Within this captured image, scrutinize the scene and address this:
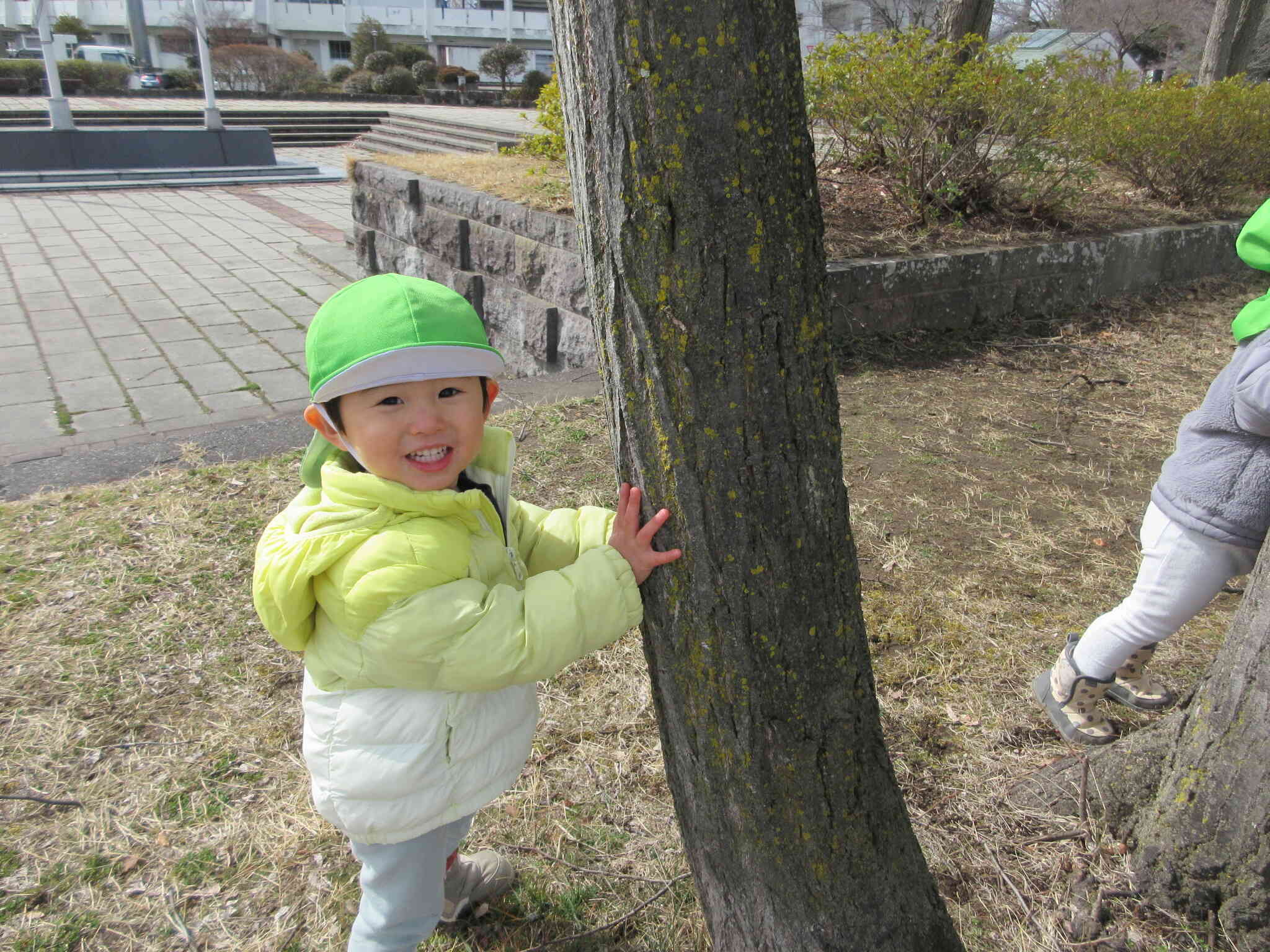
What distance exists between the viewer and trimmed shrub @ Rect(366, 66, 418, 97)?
27578mm

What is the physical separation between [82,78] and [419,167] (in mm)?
24767

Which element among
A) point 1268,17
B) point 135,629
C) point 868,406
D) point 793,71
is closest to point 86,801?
point 135,629

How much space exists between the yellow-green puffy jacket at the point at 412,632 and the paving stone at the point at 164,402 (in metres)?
3.93

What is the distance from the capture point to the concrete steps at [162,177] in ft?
42.3

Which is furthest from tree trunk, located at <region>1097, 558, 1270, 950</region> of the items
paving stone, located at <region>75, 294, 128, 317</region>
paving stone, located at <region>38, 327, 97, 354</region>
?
paving stone, located at <region>75, 294, 128, 317</region>

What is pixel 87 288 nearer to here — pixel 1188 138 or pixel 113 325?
pixel 113 325

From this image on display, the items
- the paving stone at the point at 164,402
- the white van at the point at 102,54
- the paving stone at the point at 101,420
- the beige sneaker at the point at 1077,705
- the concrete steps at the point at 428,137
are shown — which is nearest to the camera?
the beige sneaker at the point at 1077,705

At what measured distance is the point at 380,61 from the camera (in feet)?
104

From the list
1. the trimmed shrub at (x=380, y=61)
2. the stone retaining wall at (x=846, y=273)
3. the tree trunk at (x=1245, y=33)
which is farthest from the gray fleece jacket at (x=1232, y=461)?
the trimmed shrub at (x=380, y=61)

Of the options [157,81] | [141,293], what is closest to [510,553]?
[141,293]

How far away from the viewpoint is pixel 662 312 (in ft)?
3.97

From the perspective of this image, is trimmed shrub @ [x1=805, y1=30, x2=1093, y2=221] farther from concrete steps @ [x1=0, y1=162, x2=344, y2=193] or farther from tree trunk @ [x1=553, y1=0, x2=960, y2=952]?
concrete steps @ [x1=0, y1=162, x2=344, y2=193]

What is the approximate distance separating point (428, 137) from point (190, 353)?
41.8 ft

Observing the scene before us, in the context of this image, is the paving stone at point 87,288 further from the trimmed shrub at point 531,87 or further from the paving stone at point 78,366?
the trimmed shrub at point 531,87
